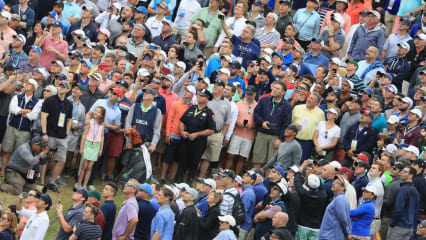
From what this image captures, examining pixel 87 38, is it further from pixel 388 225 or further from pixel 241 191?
pixel 388 225

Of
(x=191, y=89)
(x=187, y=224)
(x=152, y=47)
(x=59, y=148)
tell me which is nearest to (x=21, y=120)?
(x=59, y=148)

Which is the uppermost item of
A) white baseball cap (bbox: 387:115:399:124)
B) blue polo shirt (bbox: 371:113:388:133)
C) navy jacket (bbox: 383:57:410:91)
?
navy jacket (bbox: 383:57:410:91)

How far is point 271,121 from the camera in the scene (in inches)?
704

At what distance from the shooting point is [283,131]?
17875 mm

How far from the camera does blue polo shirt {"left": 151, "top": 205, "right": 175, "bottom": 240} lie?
13508 mm

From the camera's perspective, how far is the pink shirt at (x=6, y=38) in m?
19.8

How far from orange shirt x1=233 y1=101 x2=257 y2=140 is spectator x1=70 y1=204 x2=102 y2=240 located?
568cm

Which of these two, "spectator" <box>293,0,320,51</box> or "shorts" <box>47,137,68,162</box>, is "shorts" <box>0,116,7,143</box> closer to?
"shorts" <box>47,137,68,162</box>

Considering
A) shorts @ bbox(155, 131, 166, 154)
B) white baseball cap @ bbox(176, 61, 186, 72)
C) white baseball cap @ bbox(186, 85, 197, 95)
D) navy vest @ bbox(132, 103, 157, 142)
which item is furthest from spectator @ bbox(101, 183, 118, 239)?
white baseball cap @ bbox(176, 61, 186, 72)

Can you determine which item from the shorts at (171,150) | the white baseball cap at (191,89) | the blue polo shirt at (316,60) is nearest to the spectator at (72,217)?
the shorts at (171,150)

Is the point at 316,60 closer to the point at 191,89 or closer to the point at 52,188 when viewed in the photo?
the point at 191,89

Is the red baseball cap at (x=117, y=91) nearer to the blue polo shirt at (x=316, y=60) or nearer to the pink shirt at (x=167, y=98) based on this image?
the pink shirt at (x=167, y=98)

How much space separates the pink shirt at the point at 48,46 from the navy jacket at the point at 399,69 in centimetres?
736

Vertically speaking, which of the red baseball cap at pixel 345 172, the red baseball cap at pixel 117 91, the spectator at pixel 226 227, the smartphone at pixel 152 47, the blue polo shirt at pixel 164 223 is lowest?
the blue polo shirt at pixel 164 223
